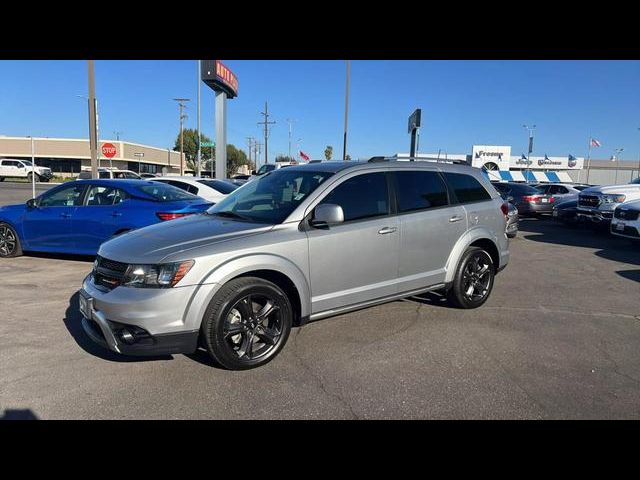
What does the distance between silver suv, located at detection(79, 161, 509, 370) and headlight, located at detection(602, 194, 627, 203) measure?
8589 millimetres

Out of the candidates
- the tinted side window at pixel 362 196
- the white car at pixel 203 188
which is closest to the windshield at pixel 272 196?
the tinted side window at pixel 362 196

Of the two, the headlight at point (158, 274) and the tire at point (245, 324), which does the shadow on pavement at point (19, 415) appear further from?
the tire at point (245, 324)

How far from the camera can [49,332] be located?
4492mm

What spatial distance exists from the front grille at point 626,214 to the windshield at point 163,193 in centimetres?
938

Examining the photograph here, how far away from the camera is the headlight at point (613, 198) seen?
11.6 m

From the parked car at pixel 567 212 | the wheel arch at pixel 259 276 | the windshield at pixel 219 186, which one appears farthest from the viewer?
the parked car at pixel 567 212

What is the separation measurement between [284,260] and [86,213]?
501 cm

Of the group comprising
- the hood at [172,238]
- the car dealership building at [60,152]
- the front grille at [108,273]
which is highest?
the car dealership building at [60,152]

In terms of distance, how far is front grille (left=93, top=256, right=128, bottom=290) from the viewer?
353cm

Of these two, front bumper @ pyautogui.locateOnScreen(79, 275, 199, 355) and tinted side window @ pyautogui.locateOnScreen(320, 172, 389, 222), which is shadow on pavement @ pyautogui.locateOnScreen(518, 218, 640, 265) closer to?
tinted side window @ pyautogui.locateOnScreen(320, 172, 389, 222)

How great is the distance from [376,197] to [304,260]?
1166 millimetres

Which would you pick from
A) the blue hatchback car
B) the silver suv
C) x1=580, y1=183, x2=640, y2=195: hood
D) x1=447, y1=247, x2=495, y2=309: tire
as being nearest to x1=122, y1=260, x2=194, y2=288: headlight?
the silver suv
